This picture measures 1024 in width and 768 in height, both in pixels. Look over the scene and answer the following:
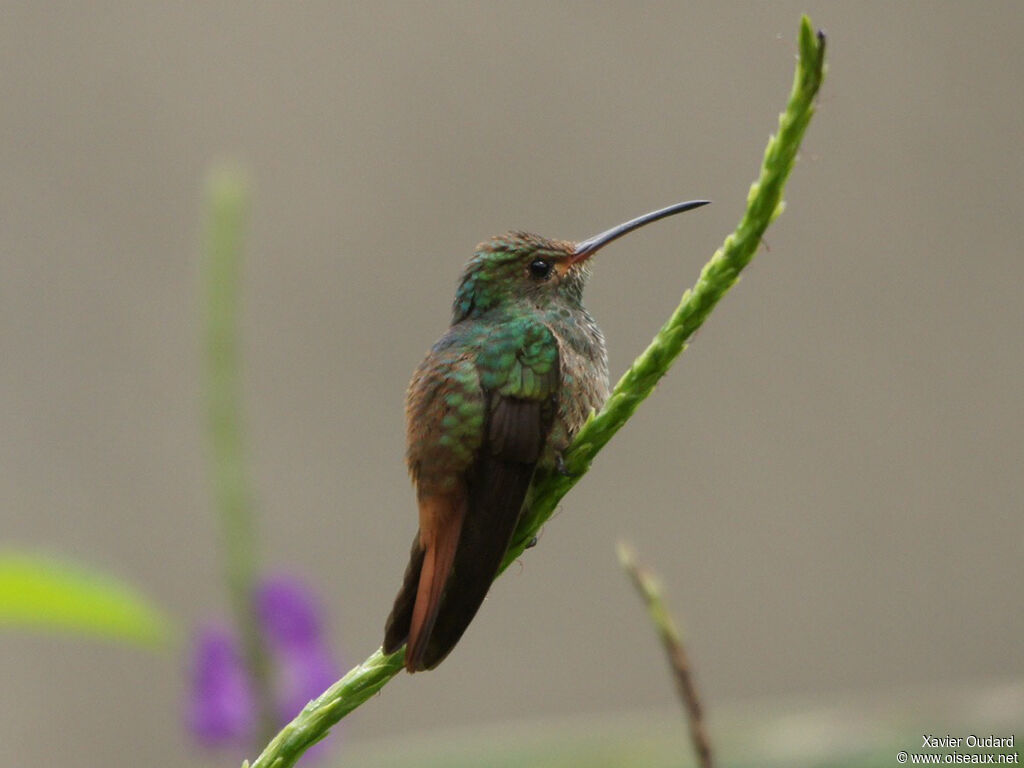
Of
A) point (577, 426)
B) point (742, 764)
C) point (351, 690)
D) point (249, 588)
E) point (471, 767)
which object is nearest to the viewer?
point (351, 690)

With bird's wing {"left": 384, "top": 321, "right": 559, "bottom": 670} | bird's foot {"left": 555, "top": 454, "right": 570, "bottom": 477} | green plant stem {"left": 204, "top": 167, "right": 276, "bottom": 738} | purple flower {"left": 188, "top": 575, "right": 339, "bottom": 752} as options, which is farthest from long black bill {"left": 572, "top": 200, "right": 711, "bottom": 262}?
purple flower {"left": 188, "top": 575, "right": 339, "bottom": 752}

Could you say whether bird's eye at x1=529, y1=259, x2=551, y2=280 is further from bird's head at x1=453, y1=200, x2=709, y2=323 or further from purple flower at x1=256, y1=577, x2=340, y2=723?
purple flower at x1=256, y1=577, x2=340, y2=723

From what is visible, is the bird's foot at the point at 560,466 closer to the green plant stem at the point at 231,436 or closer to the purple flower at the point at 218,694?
the green plant stem at the point at 231,436

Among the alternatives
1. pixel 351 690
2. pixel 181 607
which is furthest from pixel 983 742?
pixel 181 607

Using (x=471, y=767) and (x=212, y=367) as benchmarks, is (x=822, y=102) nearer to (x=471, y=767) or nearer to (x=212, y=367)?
(x=212, y=367)

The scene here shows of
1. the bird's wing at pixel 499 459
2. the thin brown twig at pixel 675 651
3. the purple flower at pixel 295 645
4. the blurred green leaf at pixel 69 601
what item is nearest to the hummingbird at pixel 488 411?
the bird's wing at pixel 499 459
